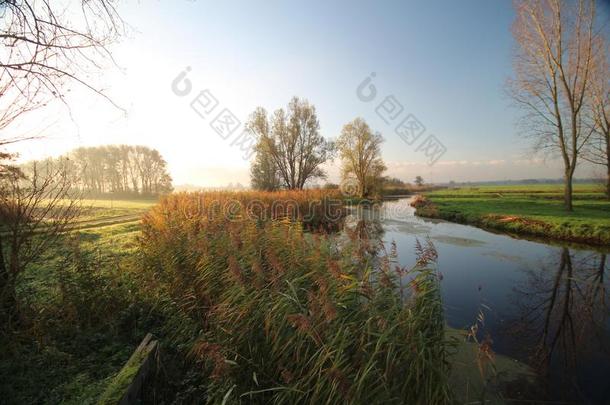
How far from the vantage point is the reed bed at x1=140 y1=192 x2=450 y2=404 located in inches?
97.7

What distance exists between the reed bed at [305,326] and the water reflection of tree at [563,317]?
188 centimetres

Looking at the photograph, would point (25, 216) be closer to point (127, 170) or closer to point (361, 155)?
point (361, 155)

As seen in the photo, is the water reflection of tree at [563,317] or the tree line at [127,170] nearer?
the water reflection of tree at [563,317]

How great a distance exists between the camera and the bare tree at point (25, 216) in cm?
345

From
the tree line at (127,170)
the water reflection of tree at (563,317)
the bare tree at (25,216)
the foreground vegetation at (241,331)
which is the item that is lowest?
the water reflection of tree at (563,317)

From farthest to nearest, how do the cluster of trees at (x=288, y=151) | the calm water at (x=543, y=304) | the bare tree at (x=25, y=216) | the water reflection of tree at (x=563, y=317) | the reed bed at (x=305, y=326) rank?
1. the cluster of trees at (x=288, y=151)
2. the water reflection of tree at (x=563, y=317)
3. the calm water at (x=543, y=304)
4. the bare tree at (x=25, y=216)
5. the reed bed at (x=305, y=326)

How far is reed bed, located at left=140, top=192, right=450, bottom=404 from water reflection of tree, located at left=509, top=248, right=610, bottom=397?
6.16 feet

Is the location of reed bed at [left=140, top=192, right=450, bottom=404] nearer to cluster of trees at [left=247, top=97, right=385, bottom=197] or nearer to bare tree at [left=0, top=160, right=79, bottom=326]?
bare tree at [left=0, top=160, right=79, bottom=326]

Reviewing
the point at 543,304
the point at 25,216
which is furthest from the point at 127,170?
the point at 543,304

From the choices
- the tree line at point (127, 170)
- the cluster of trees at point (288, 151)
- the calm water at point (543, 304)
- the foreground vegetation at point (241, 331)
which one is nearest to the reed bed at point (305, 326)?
the foreground vegetation at point (241, 331)

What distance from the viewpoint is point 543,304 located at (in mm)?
5766

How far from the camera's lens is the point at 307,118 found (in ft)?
112

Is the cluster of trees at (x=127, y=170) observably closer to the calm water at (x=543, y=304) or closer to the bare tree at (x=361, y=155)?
the bare tree at (x=361, y=155)

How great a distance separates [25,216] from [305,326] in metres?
4.09
